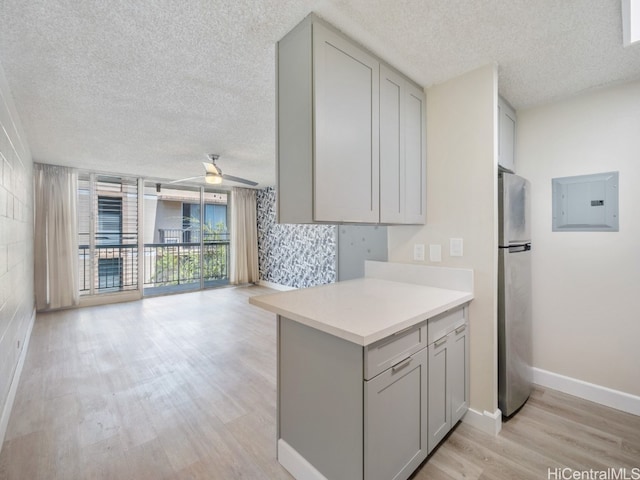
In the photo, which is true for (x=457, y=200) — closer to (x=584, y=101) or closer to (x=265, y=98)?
(x=584, y=101)

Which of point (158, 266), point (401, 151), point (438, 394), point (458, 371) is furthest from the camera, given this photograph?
point (158, 266)

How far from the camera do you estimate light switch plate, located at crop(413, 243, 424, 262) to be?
224 centimetres

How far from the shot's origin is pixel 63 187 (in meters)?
4.84

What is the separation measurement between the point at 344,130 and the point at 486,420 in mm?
2080

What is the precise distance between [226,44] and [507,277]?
239 centimetres

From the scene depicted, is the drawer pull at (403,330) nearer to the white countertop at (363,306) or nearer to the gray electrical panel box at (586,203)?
the white countertop at (363,306)

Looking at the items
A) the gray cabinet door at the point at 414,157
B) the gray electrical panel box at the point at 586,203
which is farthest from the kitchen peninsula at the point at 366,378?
the gray electrical panel box at the point at 586,203

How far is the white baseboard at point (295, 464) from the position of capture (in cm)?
143

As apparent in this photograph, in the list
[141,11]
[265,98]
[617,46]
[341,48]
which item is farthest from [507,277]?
[141,11]

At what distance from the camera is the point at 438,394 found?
1633 mm

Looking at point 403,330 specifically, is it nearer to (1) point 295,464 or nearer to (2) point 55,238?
(1) point 295,464

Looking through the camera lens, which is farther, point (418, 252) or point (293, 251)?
point (293, 251)

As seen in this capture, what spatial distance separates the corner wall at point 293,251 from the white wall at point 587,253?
9.15 feet

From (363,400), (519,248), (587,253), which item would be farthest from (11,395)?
(587,253)
